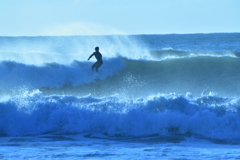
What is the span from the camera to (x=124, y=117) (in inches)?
439

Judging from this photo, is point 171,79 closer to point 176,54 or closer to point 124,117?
point 176,54

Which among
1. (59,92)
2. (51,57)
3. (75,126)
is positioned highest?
(51,57)

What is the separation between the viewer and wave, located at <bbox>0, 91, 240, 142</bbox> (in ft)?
35.3

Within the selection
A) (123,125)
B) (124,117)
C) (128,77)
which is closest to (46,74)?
(128,77)

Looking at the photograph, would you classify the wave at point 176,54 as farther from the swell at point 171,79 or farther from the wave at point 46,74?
the wave at point 46,74

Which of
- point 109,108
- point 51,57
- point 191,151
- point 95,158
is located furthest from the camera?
point 51,57

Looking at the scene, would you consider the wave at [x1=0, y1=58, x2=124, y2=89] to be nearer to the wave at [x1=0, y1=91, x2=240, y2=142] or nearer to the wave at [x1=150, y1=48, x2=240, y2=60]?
the wave at [x1=150, y1=48, x2=240, y2=60]

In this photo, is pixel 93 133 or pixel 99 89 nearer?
pixel 93 133

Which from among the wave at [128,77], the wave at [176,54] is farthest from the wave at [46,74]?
the wave at [176,54]

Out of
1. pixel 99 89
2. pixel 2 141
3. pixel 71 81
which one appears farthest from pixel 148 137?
pixel 71 81

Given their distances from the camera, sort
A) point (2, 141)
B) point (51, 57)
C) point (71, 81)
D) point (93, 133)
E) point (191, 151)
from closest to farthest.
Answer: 1. point (191, 151)
2. point (2, 141)
3. point (93, 133)
4. point (71, 81)
5. point (51, 57)

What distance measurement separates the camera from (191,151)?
8.84 m

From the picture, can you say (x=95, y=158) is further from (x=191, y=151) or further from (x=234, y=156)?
(x=234, y=156)

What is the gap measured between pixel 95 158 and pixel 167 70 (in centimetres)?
1311
